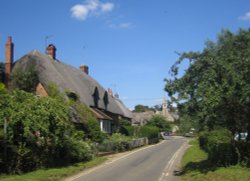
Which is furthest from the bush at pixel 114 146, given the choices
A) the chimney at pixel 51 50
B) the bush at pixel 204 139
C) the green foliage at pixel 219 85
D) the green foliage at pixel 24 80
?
the green foliage at pixel 219 85

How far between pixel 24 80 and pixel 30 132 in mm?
21402

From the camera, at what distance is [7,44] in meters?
45.8

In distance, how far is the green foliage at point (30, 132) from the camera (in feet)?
71.5

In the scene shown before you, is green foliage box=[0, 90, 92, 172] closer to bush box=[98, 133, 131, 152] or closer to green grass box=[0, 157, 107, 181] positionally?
green grass box=[0, 157, 107, 181]

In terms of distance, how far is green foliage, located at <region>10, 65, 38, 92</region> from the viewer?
43312mm

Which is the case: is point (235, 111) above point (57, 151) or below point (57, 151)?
above

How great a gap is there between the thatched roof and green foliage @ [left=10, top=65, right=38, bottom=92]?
1.08 metres

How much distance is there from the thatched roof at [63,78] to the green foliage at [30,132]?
63.7 feet

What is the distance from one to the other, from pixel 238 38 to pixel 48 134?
37.7ft

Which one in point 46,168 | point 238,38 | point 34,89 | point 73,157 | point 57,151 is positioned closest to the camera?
point 238,38

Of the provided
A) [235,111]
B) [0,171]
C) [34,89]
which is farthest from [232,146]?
[34,89]

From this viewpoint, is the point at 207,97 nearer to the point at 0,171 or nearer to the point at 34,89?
the point at 0,171

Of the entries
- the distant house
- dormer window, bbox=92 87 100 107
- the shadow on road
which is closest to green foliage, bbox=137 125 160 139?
the distant house

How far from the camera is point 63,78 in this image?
159 ft
